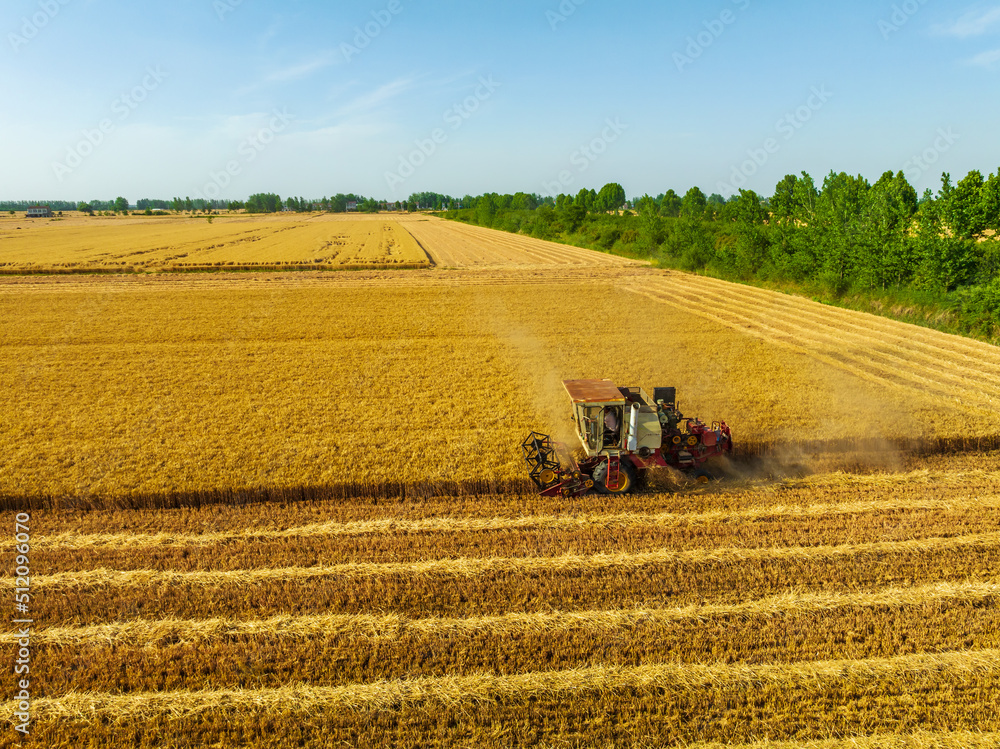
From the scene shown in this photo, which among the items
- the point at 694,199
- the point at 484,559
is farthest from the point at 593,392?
the point at 694,199

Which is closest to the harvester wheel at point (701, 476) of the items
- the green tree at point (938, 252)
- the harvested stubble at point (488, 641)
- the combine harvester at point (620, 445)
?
the combine harvester at point (620, 445)

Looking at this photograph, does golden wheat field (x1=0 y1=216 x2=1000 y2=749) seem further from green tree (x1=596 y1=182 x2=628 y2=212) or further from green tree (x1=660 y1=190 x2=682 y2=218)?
green tree (x1=596 y1=182 x2=628 y2=212)

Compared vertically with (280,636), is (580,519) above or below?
above

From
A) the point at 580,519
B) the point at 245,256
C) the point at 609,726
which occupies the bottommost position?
the point at 609,726

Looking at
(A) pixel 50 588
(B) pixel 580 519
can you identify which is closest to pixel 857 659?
(B) pixel 580 519

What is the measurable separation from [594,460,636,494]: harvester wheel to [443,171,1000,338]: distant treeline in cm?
2133

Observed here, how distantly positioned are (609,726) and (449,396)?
419 inches

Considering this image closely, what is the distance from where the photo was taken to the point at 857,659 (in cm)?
646

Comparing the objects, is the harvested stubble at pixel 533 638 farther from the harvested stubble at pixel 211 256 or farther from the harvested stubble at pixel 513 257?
the harvested stubble at pixel 211 256

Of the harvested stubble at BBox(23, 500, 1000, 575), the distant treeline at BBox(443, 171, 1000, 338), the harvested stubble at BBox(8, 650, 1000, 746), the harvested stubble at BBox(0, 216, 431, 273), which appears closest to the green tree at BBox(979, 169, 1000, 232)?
the distant treeline at BBox(443, 171, 1000, 338)

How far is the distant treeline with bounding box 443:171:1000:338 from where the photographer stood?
78.4 feet

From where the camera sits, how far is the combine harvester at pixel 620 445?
10.0 m

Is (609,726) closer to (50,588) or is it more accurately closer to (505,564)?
(505,564)

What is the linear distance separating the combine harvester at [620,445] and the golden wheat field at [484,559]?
40cm
